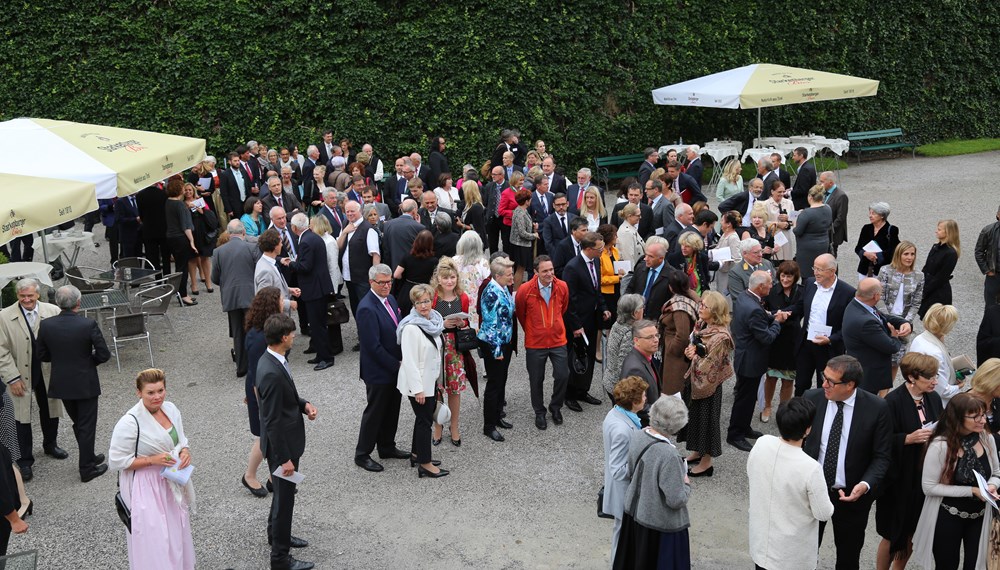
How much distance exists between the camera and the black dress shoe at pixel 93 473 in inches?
312

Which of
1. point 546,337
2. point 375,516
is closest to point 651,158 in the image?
point 546,337

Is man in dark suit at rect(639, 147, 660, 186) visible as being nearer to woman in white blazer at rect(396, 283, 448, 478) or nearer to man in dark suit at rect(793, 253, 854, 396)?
man in dark suit at rect(793, 253, 854, 396)

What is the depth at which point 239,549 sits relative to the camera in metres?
6.80

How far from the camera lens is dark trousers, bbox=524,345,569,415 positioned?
338 inches

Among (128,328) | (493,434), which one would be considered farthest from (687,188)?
(128,328)

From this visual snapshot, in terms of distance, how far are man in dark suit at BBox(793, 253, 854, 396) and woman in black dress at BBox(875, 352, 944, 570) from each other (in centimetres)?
181

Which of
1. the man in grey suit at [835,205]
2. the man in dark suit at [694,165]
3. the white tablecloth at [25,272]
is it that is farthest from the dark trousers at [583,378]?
the white tablecloth at [25,272]

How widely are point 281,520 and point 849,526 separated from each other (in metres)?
3.63

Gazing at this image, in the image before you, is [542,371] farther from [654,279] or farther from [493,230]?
[493,230]

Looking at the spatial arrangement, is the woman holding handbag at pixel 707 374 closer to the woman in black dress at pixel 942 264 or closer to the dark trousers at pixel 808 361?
the dark trousers at pixel 808 361

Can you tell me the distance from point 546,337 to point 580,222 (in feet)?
5.49

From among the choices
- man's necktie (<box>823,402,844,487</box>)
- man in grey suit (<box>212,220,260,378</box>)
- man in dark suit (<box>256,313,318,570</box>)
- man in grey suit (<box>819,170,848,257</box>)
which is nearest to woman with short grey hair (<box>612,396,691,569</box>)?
man's necktie (<box>823,402,844,487</box>)

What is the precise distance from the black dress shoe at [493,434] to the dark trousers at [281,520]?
253 cm

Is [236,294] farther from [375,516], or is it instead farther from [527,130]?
[527,130]
